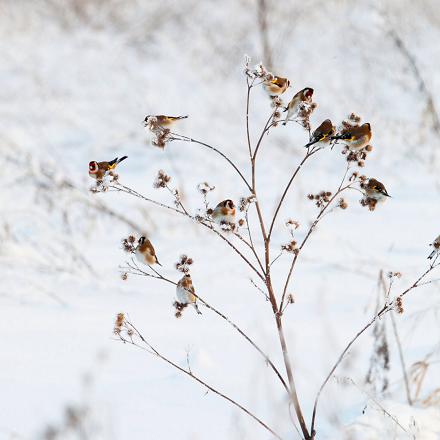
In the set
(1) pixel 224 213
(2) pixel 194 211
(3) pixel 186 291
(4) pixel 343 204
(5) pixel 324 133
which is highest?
(2) pixel 194 211

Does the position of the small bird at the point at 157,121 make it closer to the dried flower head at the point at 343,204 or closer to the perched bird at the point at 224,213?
the perched bird at the point at 224,213

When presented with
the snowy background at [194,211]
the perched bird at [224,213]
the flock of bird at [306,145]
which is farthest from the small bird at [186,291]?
the snowy background at [194,211]

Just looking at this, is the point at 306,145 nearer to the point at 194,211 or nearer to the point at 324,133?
the point at 324,133

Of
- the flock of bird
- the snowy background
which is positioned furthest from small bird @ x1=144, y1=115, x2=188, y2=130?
the snowy background

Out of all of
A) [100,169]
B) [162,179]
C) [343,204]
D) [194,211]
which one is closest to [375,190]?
[343,204]

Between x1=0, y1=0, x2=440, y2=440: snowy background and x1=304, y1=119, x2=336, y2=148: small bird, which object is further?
x1=0, y1=0, x2=440, y2=440: snowy background

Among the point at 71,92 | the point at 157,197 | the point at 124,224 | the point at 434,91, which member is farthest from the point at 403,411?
the point at 71,92

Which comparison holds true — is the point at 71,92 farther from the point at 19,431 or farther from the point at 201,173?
the point at 19,431

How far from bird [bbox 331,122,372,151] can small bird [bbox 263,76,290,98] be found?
17cm

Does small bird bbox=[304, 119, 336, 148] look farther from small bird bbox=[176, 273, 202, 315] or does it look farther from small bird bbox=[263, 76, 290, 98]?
small bird bbox=[176, 273, 202, 315]

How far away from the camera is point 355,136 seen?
5.08 feet

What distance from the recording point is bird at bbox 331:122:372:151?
1534 mm

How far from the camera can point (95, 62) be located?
8.26m

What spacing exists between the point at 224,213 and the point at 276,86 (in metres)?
0.33
